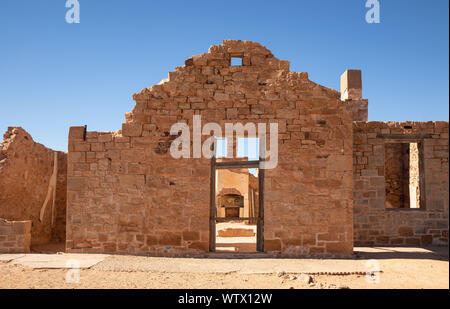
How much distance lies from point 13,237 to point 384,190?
8.32 m

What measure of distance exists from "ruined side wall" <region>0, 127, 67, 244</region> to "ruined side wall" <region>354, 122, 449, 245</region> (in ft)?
30.0

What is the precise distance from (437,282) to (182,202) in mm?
4397

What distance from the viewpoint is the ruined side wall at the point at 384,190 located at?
28.1 feet

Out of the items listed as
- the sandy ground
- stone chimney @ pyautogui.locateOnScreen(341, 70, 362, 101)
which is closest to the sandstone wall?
the sandy ground

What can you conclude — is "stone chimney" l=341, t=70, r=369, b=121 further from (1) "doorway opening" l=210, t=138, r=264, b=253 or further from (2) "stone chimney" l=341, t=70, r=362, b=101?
(1) "doorway opening" l=210, t=138, r=264, b=253

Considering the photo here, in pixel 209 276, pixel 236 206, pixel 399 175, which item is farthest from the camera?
pixel 236 206

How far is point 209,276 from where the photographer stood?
524cm

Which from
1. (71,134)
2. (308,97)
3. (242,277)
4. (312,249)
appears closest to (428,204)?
(312,249)

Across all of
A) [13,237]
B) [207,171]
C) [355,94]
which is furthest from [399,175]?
[13,237]

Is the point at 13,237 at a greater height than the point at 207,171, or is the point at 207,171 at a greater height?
the point at 207,171

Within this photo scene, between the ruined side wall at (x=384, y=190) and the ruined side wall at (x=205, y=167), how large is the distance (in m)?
2.04

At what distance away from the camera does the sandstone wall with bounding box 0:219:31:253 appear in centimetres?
697

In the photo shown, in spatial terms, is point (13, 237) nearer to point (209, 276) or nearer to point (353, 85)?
point (209, 276)
